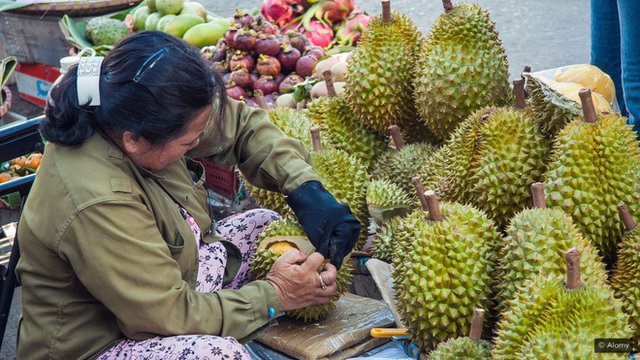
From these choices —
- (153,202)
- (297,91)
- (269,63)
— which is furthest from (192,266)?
(269,63)

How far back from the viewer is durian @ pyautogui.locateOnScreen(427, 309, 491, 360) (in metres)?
1.87

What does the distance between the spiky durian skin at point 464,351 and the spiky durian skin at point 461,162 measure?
66cm

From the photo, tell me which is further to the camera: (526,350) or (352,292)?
(352,292)

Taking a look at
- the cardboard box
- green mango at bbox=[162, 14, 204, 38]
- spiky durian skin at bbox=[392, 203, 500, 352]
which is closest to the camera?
spiky durian skin at bbox=[392, 203, 500, 352]

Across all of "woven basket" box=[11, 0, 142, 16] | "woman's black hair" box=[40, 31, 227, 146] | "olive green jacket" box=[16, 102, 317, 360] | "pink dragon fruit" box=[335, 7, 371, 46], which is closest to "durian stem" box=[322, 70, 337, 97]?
"olive green jacket" box=[16, 102, 317, 360]

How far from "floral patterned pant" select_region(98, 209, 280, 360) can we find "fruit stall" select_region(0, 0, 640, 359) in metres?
0.17

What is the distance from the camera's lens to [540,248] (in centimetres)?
193

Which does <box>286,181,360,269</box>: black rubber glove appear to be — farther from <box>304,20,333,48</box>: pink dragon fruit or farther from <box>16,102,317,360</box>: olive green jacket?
<box>304,20,333,48</box>: pink dragon fruit

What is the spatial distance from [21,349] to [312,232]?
0.96 metres

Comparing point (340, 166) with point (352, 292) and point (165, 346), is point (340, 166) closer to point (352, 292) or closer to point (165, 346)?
point (352, 292)

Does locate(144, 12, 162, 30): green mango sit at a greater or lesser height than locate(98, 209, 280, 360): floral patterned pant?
greater

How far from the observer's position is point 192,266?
2.25 meters

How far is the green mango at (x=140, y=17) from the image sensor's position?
611 cm

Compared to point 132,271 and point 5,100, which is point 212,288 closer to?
point 132,271
